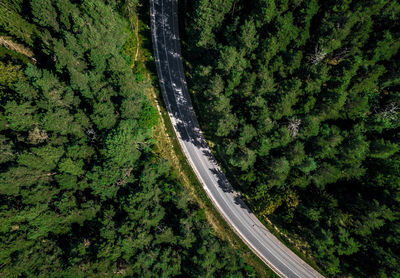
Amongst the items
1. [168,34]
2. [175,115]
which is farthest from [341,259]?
[168,34]

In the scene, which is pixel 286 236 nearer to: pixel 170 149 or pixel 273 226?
pixel 273 226

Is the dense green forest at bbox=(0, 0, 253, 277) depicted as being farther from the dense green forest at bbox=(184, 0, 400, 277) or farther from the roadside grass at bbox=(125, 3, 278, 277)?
→ the dense green forest at bbox=(184, 0, 400, 277)

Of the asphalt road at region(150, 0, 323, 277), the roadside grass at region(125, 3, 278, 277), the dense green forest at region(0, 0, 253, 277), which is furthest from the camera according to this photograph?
the roadside grass at region(125, 3, 278, 277)

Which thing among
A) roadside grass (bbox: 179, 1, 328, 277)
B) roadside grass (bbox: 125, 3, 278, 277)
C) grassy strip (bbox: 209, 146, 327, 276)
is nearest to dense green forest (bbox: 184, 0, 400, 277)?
grassy strip (bbox: 209, 146, 327, 276)

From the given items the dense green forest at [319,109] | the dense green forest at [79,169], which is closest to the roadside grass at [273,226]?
the dense green forest at [319,109]

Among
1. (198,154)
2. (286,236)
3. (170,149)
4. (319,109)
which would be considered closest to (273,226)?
(286,236)
